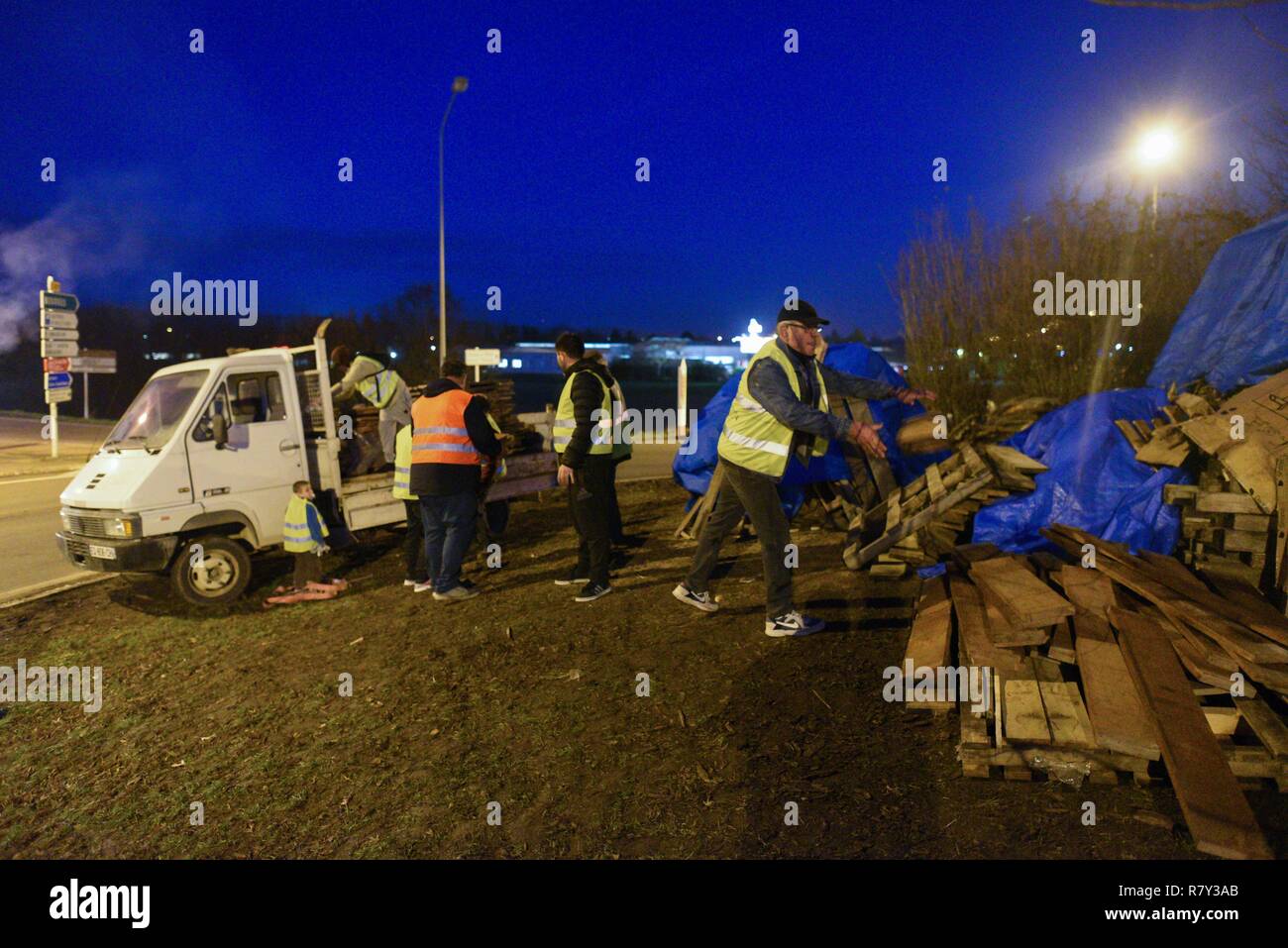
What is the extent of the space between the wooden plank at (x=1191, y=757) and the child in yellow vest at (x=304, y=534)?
233 inches

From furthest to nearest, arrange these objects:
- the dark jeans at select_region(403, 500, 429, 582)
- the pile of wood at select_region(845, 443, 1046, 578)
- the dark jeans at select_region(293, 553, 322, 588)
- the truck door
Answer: the dark jeans at select_region(403, 500, 429, 582) < the dark jeans at select_region(293, 553, 322, 588) < the truck door < the pile of wood at select_region(845, 443, 1046, 578)

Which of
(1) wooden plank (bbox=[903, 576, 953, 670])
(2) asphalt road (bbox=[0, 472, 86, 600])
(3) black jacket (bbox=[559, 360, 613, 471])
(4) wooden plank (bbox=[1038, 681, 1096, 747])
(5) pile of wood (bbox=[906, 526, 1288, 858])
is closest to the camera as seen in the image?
(5) pile of wood (bbox=[906, 526, 1288, 858])

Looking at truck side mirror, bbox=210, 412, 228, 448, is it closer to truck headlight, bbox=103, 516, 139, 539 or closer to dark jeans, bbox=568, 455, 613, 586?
truck headlight, bbox=103, 516, 139, 539

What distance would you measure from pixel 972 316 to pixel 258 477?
1024 cm

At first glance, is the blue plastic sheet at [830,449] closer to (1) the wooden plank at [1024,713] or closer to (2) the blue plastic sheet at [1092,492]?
(2) the blue plastic sheet at [1092,492]

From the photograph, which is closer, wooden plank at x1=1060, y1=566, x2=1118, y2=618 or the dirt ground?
the dirt ground

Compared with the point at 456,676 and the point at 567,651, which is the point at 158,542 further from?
the point at 567,651

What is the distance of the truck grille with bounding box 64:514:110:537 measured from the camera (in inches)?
247

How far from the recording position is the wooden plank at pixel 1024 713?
3.30 meters

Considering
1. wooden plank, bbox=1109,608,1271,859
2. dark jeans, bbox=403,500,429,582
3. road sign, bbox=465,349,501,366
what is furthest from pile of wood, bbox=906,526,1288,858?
road sign, bbox=465,349,501,366

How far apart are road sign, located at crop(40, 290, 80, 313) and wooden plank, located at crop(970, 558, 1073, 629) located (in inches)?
748

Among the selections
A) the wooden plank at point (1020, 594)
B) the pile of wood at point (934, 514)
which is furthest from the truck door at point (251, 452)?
the wooden plank at point (1020, 594)

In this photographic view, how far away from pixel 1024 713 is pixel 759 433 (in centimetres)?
223
